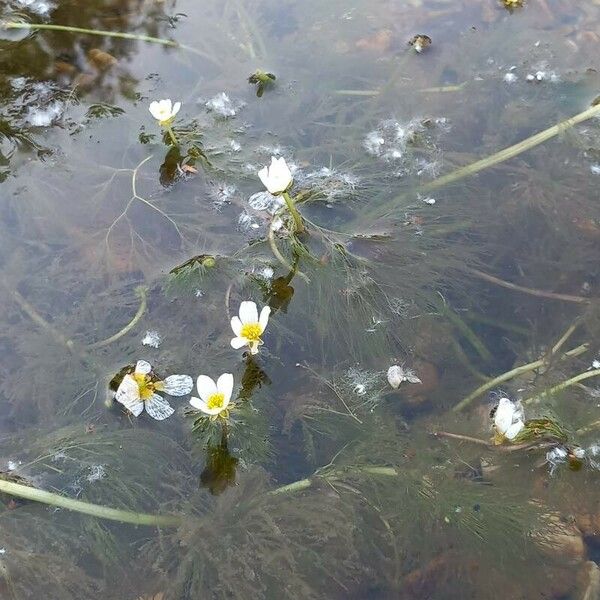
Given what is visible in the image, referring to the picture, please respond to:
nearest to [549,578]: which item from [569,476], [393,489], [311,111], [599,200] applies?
[569,476]

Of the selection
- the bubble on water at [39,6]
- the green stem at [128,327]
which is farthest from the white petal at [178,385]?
the bubble on water at [39,6]

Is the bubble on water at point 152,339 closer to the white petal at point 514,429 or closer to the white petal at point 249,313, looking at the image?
the white petal at point 249,313

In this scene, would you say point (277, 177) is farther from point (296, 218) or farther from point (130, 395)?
point (130, 395)

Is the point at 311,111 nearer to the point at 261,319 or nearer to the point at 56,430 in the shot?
the point at 261,319

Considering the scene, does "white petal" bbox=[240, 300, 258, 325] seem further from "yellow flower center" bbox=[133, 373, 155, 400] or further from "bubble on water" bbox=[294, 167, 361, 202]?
"bubble on water" bbox=[294, 167, 361, 202]

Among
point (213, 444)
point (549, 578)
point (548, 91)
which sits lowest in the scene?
point (549, 578)

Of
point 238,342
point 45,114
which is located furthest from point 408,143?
point 45,114
